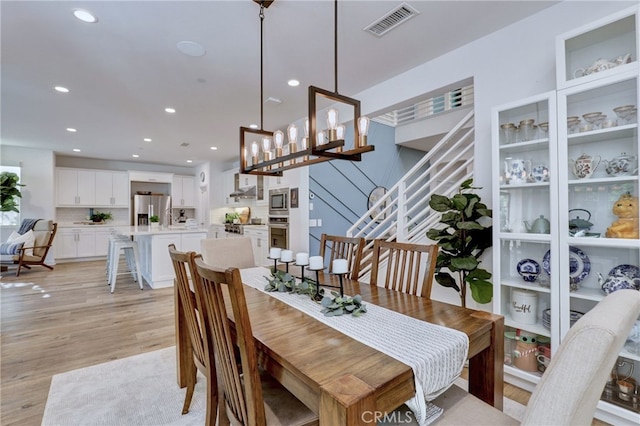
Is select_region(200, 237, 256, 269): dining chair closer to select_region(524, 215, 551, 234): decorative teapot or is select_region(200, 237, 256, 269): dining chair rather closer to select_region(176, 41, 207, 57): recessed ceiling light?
select_region(176, 41, 207, 57): recessed ceiling light

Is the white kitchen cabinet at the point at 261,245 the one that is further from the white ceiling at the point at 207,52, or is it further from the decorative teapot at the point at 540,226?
the decorative teapot at the point at 540,226

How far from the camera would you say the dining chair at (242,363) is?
3.41 ft

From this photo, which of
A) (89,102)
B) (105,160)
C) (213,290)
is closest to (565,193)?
(213,290)

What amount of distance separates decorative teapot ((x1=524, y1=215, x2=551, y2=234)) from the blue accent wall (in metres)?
3.13

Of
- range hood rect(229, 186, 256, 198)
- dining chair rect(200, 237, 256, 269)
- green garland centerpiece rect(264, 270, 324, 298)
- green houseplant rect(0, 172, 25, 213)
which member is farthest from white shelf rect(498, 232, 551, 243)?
green houseplant rect(0, 172, 25, 213)

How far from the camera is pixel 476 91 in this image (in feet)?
8.75

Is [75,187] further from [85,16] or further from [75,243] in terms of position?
[85,16]

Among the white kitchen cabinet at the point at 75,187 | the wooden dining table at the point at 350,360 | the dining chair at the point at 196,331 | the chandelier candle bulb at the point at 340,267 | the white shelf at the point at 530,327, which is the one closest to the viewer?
the wooden dining table at the point at 350,360

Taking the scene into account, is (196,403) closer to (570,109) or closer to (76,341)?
(76,341)

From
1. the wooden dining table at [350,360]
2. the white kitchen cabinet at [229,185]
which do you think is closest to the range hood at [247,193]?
the white kitchen cabinet at [229,185]

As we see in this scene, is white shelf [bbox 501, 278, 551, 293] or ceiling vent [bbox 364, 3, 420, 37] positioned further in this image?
ceiling vent [bbox 364, 3, 420, 37]

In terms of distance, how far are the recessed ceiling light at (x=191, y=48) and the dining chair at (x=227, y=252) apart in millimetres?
1742

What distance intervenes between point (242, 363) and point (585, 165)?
237 cm

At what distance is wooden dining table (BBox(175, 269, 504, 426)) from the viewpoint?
0.85m
